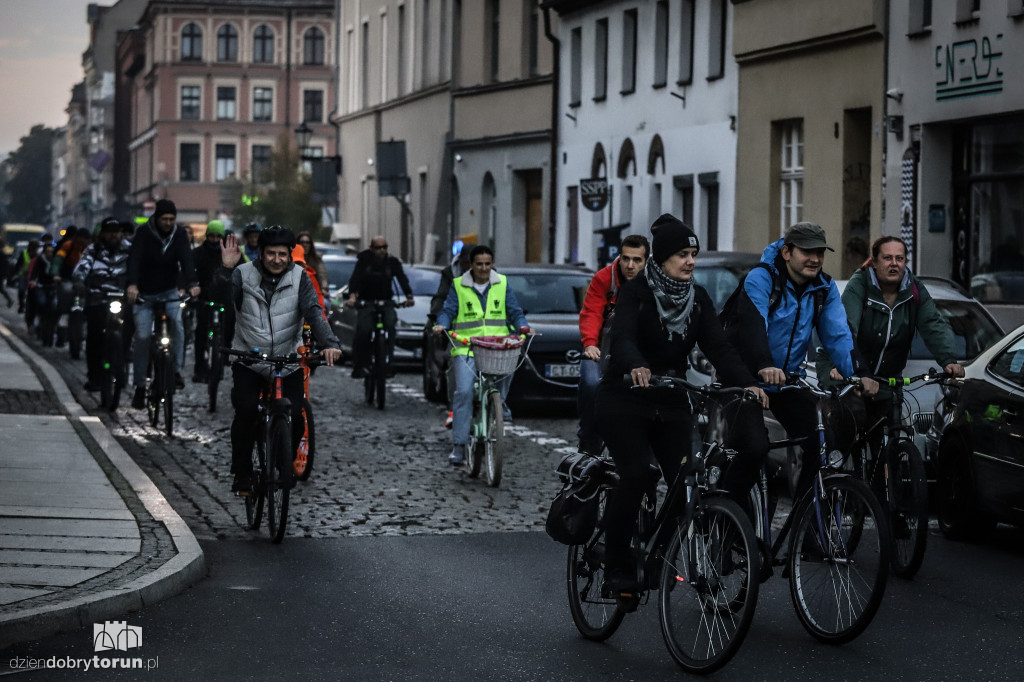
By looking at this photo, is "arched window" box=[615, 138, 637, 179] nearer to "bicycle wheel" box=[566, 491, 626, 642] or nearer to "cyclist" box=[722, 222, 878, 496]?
"cyclist" box=[722, 222, 878, 496]

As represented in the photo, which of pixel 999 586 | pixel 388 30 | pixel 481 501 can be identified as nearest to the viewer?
pixel 999 586

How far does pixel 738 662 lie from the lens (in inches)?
304

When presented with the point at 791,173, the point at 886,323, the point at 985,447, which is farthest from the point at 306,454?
the point at 791,173

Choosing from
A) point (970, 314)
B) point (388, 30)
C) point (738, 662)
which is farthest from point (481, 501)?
point (388, 30)

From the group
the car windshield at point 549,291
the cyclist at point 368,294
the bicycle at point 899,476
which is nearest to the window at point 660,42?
the car windshield at point 549,291

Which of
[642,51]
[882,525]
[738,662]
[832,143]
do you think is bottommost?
[738,662]

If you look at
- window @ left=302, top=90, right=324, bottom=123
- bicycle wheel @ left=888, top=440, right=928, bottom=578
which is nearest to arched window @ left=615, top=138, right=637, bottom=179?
bicycle wheel @ left=888, top=440, right=928, bottom=578

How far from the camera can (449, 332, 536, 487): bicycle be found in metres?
13.9

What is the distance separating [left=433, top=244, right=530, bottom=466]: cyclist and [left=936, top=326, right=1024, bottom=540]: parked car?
4.17 meters

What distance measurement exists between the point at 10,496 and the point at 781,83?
1969cm

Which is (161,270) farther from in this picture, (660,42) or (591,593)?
(660,42)

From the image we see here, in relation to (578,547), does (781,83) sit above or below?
above

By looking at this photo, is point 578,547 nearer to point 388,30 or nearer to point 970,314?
point 970,314

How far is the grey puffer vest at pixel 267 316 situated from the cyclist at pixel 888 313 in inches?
126
